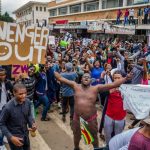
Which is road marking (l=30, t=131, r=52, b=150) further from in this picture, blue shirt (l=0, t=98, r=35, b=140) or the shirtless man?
blue shirt (l=0, t=98, r=35, b=140)

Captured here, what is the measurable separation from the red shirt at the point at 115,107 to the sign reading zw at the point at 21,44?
1.60 meters

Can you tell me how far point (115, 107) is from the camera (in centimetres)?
554

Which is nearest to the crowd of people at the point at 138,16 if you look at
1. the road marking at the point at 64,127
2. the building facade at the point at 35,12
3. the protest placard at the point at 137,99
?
the road marking at the point at 64,127

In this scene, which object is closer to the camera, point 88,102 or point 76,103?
point 88,102

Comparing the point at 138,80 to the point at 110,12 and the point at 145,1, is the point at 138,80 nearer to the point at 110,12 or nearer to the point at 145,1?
the point at 145,1

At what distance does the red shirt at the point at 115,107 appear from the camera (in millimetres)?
5496

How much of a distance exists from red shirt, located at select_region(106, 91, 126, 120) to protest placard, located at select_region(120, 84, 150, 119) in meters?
0.31

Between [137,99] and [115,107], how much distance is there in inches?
26.3

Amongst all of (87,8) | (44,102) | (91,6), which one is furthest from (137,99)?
(87,8)

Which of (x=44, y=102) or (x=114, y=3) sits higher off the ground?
(x=114, y=3)

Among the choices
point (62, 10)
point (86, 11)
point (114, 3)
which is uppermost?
point (62, 10)

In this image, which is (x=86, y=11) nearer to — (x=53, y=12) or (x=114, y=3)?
(x=114, y=3)

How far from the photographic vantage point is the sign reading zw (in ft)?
19.2

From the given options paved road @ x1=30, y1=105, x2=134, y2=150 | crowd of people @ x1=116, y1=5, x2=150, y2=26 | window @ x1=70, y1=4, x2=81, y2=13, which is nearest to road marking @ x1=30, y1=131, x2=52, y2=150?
paved road @ x1=30, y1=105, x2=134, y2=150
